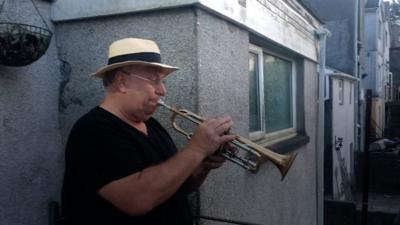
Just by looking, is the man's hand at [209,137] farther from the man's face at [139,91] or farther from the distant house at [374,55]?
the distant house at [374,55]

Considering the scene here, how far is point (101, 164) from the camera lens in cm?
194

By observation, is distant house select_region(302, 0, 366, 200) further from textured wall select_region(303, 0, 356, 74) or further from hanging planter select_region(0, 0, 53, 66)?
hanging planter select_region(0, 0, 53, 66)

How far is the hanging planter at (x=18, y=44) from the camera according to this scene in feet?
8.10

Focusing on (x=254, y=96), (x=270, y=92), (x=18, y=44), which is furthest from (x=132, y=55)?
(x=270, y=92)

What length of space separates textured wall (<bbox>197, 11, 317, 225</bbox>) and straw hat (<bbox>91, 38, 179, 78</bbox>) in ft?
2.27

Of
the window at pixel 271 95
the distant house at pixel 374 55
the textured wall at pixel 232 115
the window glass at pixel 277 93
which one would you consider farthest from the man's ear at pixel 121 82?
the distant house at pixel 374 55

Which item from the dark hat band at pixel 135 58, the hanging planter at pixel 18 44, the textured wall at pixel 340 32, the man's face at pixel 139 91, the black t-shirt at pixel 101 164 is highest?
the textured wall at pixel 340 32

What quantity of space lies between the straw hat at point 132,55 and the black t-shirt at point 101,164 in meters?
0.24

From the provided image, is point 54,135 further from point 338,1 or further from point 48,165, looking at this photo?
point 338,1

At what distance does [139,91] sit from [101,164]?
0.44 meters

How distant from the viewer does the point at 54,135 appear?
3.15 metres

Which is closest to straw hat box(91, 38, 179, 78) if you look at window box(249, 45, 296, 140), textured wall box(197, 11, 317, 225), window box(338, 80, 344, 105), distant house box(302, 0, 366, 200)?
textured wall box(197, 11, 317, 225)

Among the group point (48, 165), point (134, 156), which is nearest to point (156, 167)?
point (134, 156)

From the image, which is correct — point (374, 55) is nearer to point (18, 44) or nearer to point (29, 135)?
point (29, 135)
